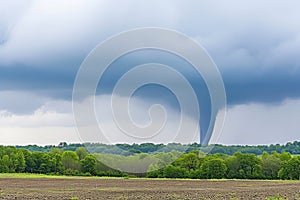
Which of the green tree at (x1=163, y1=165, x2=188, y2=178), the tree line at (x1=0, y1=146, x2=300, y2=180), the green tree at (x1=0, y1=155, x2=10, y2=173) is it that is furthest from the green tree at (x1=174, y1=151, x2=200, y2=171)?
the green tree at (x1=0, y1=155, x2=10, y2=173)

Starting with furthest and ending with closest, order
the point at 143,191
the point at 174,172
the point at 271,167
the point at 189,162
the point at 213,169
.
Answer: the point at 189,162 → the point at 271,167 → the point at 174,172 → the point at 213,169 → the point at 143,191

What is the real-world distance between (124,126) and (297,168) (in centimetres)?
6427

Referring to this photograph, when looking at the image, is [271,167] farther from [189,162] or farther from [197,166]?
[189,162]

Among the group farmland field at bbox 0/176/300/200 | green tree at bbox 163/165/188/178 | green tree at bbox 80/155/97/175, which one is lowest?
farmland field at bbox 0/176/300/200

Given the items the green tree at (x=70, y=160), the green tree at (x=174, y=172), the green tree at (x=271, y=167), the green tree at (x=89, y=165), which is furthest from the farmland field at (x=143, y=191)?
the green tree at (x=70, y=160)

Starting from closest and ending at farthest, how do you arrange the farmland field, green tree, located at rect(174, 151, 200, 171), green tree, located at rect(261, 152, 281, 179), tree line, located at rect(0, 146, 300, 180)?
the farmland field
tree line, located at rect(0, 146, 300, 180)
green tree, located at rect(261, 152, 281, 179)
green tree, located at rect(174, 151, 200, 171)

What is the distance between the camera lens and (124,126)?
47750mm

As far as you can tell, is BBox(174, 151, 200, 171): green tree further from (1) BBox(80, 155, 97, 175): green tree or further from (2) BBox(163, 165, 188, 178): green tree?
(1) BBox(80, 155, 97, 175): green tree

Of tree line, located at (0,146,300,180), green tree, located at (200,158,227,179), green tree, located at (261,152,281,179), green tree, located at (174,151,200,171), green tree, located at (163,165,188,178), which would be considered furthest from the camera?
green tree, located at (174,151,200,171)

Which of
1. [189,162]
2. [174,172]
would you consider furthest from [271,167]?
[174,172]

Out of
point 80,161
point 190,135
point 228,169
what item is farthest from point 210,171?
point 190,135

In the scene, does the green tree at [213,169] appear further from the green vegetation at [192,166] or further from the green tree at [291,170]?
the green tree at [291,170]

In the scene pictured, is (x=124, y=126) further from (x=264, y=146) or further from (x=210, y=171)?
(x=264, y=146)

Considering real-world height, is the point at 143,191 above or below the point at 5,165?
below
